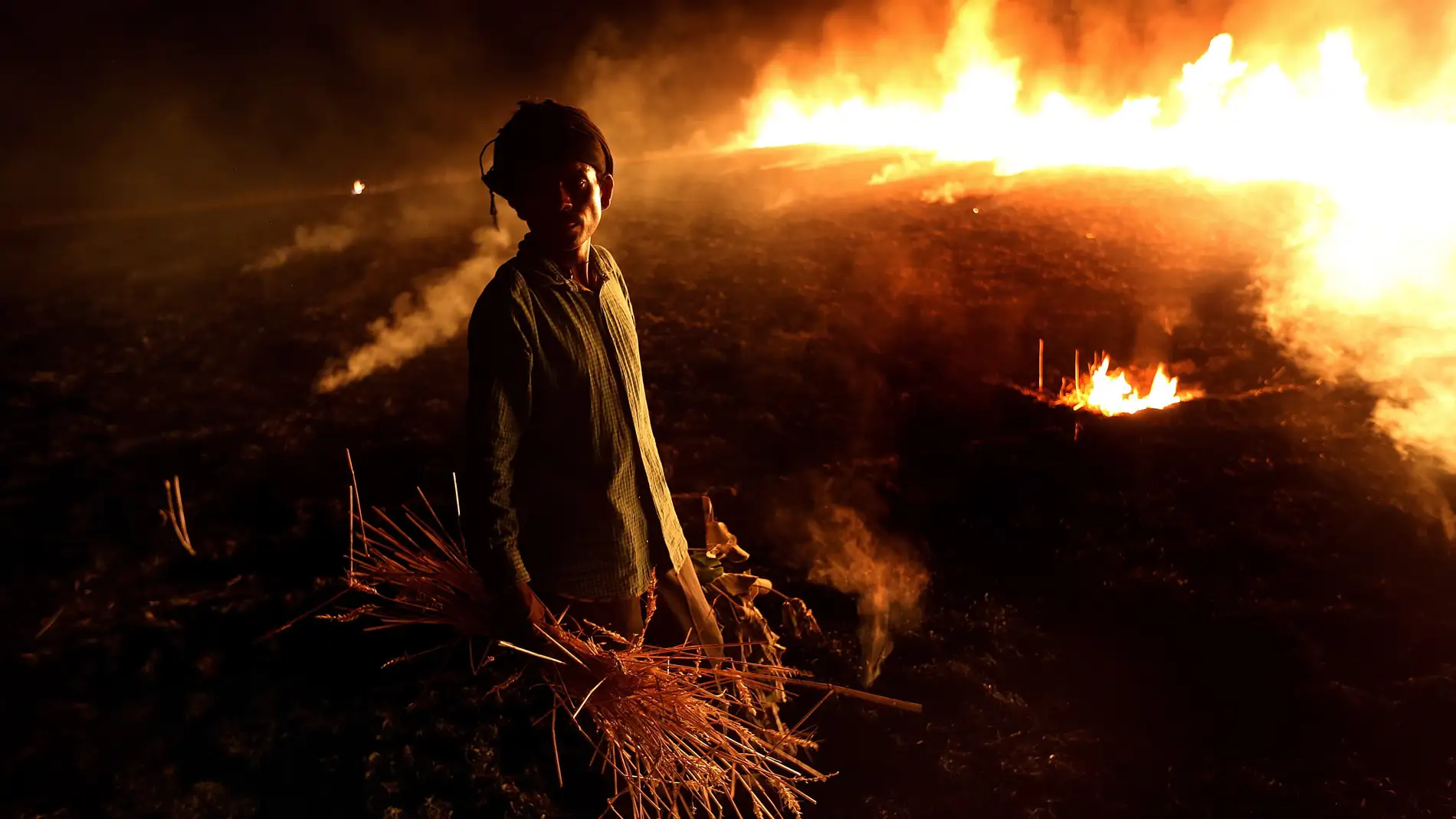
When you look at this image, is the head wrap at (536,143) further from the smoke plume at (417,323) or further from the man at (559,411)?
the smoke plume at (417,323)

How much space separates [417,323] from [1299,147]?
17278 millimetres

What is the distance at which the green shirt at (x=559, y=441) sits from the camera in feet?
6.03

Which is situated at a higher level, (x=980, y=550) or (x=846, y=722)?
(x=980, y=550)

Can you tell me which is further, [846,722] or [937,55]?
[937,55]

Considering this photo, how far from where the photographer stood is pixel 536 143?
1.92 metres

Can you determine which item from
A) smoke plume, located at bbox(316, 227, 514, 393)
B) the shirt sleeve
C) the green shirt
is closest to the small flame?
the green shirt

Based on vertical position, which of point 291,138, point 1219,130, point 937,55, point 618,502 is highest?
point 937,55

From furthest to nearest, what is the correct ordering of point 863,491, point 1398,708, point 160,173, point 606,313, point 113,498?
1. point 160,173
2. point 113,498
3. point 863,491
4. point 1398,708
5. point 606,313

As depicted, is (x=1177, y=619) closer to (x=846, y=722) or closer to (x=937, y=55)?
(x=846, y=722)

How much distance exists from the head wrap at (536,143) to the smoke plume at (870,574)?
104 inches

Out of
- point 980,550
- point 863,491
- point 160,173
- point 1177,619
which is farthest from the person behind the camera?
point 160,173

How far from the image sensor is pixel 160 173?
52.9 ft

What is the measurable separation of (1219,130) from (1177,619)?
17299 mm

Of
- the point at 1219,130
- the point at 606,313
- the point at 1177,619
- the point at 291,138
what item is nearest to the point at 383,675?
the point at 606,313
